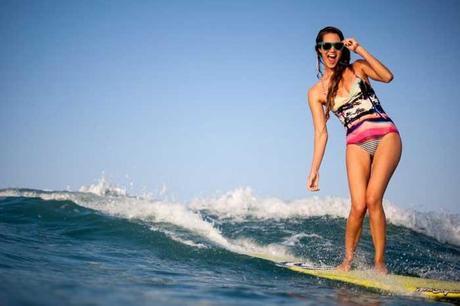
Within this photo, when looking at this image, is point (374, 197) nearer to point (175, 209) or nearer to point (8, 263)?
point (8, 263)

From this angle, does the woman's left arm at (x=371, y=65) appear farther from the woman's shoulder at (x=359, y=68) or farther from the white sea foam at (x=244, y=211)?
the white sea foam at (x=244, y=211)

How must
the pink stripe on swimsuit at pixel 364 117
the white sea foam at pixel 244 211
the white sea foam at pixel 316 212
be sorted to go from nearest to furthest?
1. the pink stripe on swimsuit at pixel 364 117
2. the white sea foam at pixel 244 211
3. the white sea foam at pixel 316 212

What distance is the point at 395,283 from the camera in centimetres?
371

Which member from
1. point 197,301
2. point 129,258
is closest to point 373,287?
point 197,301

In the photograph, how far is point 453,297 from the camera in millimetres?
3402

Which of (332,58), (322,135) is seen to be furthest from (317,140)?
(332,58)

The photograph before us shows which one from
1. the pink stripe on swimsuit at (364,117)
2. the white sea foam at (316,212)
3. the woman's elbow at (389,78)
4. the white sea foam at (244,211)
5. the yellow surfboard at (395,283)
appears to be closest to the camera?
the yellow surfboard at (395,283)

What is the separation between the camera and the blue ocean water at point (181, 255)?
2678mm

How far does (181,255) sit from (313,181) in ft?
6.62

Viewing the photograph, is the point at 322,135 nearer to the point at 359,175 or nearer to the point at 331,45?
the point at 359,175

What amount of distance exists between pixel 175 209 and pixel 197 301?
22.1 ft

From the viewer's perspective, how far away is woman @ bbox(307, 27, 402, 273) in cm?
417

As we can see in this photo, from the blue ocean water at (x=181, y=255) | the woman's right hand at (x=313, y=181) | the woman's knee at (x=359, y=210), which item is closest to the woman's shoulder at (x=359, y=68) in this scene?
the woman's right hand at (x=313, y=181)

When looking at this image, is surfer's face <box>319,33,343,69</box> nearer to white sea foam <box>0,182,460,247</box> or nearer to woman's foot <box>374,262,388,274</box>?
woman's foot <box>374,262,388,274</box>
